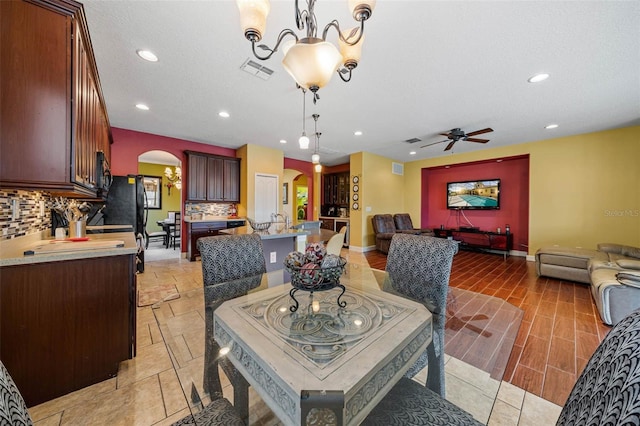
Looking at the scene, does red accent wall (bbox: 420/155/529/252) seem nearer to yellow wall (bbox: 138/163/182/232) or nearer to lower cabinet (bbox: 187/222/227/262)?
lower cabinet (bbox: 187/222/227/262)

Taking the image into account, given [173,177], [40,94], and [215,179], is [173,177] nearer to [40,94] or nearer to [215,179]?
[215,179]

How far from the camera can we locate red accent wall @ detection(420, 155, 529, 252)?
18.3 ft

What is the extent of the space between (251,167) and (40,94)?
3993 millimetres

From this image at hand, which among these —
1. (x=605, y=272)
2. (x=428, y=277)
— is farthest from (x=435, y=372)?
(x=605, y=272)

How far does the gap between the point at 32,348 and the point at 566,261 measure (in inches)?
235

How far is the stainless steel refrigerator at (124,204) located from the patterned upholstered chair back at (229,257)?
3136mm

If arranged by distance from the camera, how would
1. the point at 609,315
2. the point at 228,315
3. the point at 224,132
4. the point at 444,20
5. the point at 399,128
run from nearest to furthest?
the point at 228,315 < the point at 444,20 < the point at 609,315 < the point at 399,128 < the point at 224,132

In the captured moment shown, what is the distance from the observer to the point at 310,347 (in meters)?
0.85

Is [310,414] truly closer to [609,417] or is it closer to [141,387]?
[609,417]

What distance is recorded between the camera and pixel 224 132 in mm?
4547

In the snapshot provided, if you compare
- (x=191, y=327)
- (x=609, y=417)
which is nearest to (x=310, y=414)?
(x=609, y=417)

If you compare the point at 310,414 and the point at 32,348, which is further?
the point at 32,348

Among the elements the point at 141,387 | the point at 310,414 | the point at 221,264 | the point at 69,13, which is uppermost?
the point at 69,13

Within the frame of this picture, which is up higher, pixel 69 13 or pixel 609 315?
pixel 69 13
